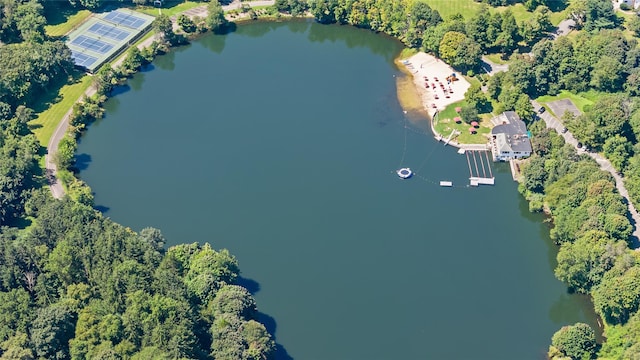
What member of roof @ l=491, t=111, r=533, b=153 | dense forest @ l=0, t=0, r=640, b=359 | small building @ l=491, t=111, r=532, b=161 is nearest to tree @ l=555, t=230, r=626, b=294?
dense forest @ l=0, t=0, r=640, b=359

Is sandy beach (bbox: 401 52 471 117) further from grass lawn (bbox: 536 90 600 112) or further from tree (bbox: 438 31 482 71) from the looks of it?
grass lawn (bbox: 536 90 600 112)

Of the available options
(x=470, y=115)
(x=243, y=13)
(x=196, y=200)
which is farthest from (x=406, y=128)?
(x=243, y=13)

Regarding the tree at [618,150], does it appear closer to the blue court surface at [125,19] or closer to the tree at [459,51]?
the tree at [459,51]

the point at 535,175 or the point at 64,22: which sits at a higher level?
the point at 535,175

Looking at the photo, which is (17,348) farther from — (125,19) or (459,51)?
(459,51)

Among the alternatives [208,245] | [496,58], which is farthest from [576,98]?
[208,245]

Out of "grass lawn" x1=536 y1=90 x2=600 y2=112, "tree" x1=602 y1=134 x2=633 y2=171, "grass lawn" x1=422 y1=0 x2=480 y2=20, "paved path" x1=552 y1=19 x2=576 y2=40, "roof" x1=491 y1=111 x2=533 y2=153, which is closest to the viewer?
"tree" x1=602 y1=134 x2=633 y2=171
